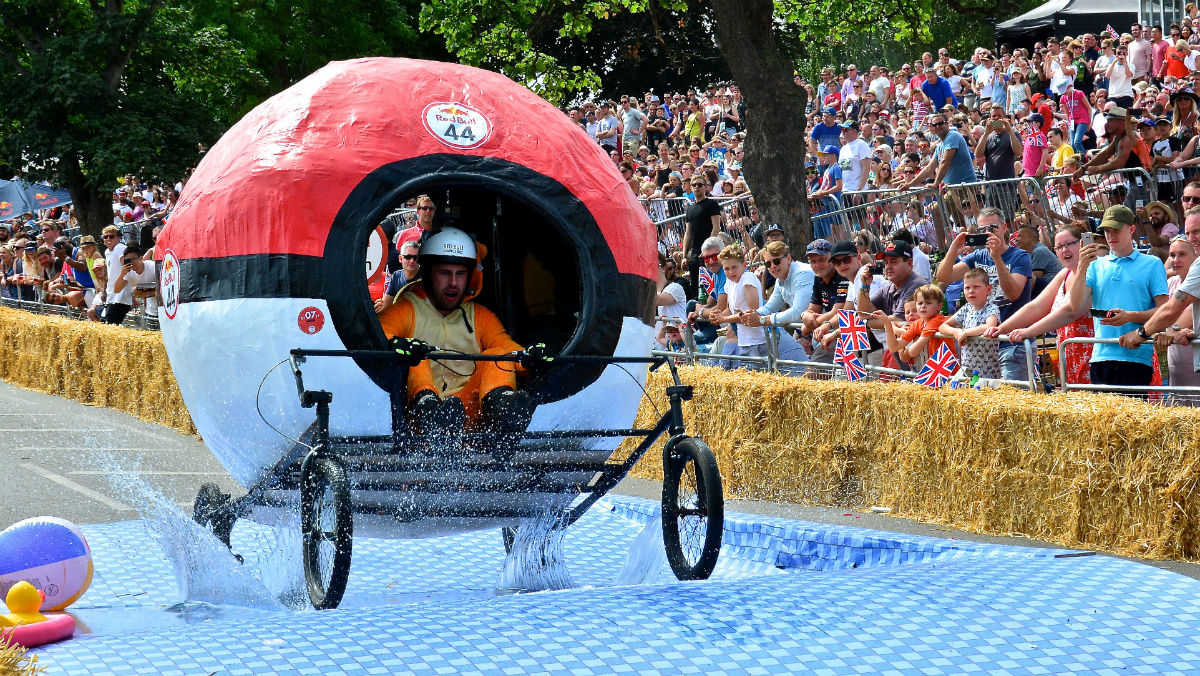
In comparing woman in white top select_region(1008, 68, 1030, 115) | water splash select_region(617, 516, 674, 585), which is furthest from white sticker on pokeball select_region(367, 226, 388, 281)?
woman in white top select_region(1008, 68, 1030, 115)

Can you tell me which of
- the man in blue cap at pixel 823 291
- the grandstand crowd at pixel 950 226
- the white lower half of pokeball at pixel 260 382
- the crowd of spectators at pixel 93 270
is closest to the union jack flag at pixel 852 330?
the grandstand crowd at pixel 950 226

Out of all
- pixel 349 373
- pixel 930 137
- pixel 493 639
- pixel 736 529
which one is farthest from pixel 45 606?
pixel 930 137

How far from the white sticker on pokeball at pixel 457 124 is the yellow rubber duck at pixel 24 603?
2.63 m

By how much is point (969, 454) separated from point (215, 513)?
185 inches

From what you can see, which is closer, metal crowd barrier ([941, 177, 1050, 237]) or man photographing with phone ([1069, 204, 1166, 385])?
man photographing with phone ([1069, 204, 1166, 385])

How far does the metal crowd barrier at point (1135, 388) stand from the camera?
836 cm

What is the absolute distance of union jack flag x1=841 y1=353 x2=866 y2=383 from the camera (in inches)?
425

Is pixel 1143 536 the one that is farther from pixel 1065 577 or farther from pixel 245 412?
pixel 245 412

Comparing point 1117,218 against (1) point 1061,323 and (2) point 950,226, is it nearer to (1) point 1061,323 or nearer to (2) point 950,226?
(1) point 1061,323

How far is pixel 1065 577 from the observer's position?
5.70 metres

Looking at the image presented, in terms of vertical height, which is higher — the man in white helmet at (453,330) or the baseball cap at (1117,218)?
the baseball cap at (1117,218)

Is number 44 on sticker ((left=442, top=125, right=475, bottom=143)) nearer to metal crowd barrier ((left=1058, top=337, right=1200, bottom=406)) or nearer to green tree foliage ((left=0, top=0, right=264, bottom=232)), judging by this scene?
metal crowd barrier ((left=1058, top=337, right=1200, bottom=406))

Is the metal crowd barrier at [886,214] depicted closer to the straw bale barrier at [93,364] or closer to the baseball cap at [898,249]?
the baseball cap at [898,249]

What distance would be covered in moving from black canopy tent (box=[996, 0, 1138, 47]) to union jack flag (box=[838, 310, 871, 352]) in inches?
721
